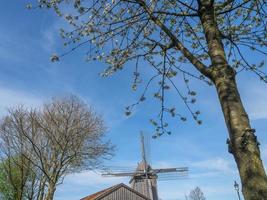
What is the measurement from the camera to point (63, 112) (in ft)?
79.2

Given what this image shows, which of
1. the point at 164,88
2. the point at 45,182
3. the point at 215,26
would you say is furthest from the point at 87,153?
the point at 215,26

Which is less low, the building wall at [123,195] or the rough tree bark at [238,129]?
the building wall at [123,195]

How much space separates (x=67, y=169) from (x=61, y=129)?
100 inches

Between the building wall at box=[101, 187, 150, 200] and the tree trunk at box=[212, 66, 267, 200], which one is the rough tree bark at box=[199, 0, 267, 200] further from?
the building wall at box=[101, 187, 150, 200]

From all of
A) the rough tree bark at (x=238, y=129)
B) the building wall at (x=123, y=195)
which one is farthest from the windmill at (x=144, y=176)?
the rough tree bark at (x=238, y=129)

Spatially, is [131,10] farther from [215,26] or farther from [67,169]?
[67,169]

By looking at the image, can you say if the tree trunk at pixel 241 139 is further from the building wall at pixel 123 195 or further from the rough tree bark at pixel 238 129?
the building wall at pixel 123 195

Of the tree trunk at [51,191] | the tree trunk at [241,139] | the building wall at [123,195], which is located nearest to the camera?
the tree trunk at [241,139]

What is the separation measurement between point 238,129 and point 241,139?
0.15m

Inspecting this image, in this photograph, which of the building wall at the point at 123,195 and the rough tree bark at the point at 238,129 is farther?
the building wall at the point at 123,195

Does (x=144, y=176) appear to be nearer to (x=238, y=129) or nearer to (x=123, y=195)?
(x=123, y=195)

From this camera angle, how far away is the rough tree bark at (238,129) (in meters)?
3.77

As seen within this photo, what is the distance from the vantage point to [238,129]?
4168 millimetres

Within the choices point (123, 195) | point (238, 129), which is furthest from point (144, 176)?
point (238, 129)
